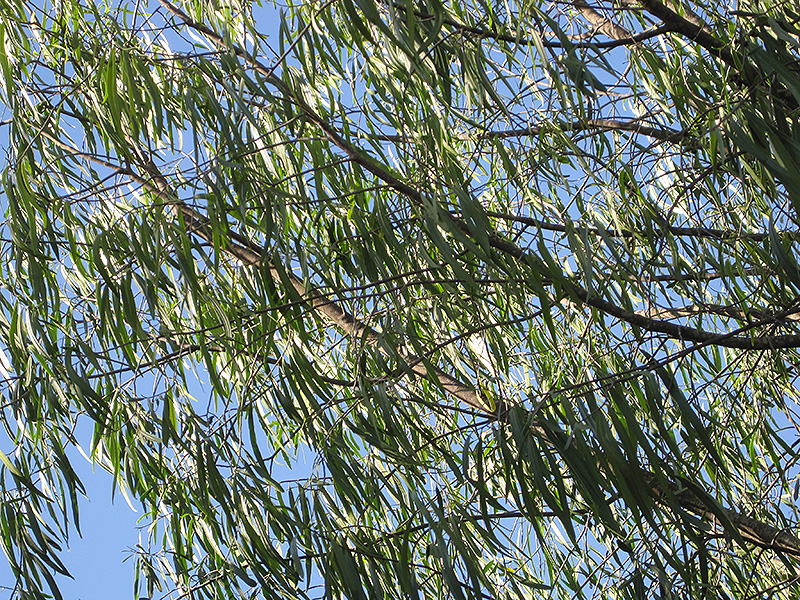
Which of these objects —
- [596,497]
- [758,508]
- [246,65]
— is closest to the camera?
[596,497]

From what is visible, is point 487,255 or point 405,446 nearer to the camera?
point 487,255

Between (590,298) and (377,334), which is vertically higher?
(377,334)

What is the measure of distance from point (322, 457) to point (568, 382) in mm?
690

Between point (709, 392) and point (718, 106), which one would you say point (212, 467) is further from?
point (709, 392)

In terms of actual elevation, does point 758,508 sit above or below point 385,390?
below

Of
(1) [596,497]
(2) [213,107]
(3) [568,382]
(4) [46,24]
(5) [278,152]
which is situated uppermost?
(4) [46,24]

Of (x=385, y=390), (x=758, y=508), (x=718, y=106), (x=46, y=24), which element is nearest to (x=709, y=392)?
(x=758, y=508)

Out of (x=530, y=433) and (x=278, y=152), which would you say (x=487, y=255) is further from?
(x=278, y=152)

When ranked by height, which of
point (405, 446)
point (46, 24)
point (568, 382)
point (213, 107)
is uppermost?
point (46, 24)

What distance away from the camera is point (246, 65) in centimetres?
150

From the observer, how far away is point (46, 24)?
181 centimetres

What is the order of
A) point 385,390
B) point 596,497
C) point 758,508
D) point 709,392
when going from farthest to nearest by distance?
point 709,392
point 758,508
point 385,390
point 596,497

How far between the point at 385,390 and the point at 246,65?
0.72m

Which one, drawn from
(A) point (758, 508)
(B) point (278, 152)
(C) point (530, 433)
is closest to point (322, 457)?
(C) point (530, 433)
